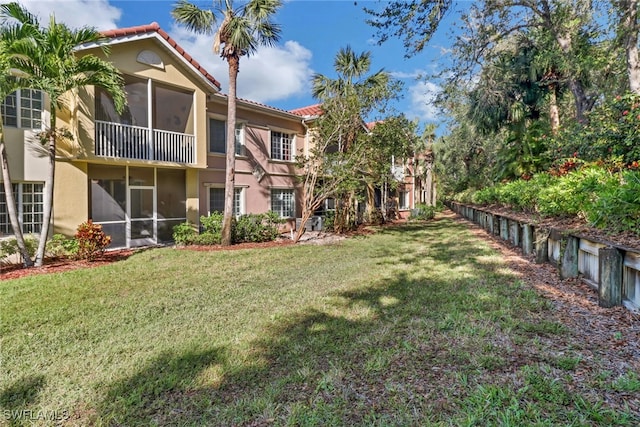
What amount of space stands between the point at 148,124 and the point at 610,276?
41.2 ft

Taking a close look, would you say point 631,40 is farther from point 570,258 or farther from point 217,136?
point 217,136

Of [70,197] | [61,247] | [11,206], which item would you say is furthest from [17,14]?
[61,247]

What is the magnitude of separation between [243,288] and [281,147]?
11559mm

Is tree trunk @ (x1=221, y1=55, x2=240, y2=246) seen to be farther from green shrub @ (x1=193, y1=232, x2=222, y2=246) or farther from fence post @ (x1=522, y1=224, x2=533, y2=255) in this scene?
fence post @ (x1=522, y1=224, x2=533, y2=255)

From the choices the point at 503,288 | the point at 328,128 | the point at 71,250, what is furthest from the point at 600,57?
the point at 71,250

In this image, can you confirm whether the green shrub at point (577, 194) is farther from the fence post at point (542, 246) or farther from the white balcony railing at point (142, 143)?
the white balcony railing at point (142, 143)

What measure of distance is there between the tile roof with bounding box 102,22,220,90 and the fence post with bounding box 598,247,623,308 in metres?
12.8

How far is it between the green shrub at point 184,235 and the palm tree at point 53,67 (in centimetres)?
392

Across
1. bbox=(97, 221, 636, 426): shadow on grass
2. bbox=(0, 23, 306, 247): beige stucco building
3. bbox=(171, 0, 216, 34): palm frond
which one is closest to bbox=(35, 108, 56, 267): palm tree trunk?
bbox=(0, 23, 306, 247): beige stucco building

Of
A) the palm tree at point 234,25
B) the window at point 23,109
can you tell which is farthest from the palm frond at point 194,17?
the window at point 23,109

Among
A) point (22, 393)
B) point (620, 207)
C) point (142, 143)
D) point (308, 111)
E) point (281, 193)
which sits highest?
point (308, 111)

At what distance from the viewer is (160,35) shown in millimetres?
11055

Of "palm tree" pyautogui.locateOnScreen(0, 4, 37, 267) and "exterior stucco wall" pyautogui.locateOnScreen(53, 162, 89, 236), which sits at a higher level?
"palm tree" pyautogui.locateOnScreen(0, 4, 37, 267)

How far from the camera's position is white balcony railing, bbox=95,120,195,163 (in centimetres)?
1007
